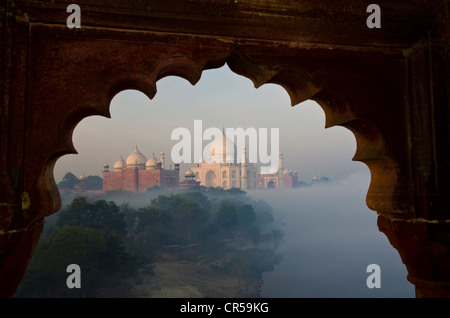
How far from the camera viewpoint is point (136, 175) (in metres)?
27.8

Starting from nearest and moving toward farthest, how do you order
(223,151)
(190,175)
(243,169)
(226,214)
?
(226,214) < (190,175) < (223,151) < (243,169)

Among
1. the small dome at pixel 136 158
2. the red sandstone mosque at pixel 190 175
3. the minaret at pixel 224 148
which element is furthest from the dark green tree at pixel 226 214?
the small dome at pixel 136 158

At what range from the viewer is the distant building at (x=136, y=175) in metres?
27.6

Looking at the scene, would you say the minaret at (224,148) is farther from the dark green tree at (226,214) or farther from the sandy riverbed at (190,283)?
the sandy riverbed at (190,283)

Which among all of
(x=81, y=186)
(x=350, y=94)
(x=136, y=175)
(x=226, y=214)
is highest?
(x=136, y=175)

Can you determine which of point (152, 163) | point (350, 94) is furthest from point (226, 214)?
point (350, 94)

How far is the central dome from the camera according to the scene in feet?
106

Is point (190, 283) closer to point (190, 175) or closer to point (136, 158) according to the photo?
point (136, 158)

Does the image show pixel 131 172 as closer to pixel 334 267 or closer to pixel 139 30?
pixel 334 267

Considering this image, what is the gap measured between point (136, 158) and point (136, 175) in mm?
1401

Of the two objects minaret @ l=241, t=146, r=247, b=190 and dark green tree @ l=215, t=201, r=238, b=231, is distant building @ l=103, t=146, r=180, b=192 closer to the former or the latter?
dark green tree @ l=215, t=201, r=238, b=231

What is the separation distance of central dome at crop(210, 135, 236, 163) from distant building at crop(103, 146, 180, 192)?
19.8 feet

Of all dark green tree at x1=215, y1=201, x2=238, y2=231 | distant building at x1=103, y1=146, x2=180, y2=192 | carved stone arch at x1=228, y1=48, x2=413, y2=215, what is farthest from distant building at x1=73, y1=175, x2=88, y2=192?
carved stone arch at x1=228, y1=48, x2=413, y2=215
